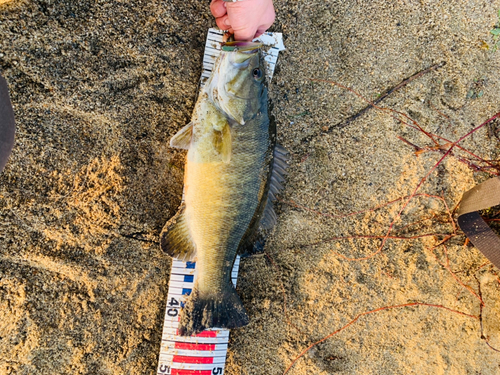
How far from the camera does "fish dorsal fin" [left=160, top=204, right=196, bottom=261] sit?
2.70m

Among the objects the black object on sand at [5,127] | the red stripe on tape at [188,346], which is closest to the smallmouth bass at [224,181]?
the red stripe on tape at [188,346]

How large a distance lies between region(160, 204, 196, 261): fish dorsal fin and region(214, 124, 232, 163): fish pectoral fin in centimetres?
61

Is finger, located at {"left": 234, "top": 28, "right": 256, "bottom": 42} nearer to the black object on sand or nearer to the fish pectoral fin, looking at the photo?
the fish pectoral fin

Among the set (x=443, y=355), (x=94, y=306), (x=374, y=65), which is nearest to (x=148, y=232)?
(x=94, y=306)

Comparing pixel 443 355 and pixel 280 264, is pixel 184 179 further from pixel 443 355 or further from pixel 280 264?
pixel 443 355

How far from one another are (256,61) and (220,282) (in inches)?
70.8

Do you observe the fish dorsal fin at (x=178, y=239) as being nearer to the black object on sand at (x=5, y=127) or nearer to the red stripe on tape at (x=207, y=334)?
the red stripe on tape at (x=207, y=334)

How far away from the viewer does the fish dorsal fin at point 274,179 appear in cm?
265

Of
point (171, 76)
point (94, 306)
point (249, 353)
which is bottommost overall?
point (249, 353)

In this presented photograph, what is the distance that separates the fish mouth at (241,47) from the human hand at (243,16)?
0.11 meters

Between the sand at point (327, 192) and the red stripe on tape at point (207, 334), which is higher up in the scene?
the sand at point (327, 192)

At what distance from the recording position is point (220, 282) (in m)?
2.66

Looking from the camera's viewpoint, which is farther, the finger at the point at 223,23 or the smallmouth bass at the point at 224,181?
the finger at the point at 223,23

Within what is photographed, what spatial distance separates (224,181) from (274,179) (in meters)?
0.44
